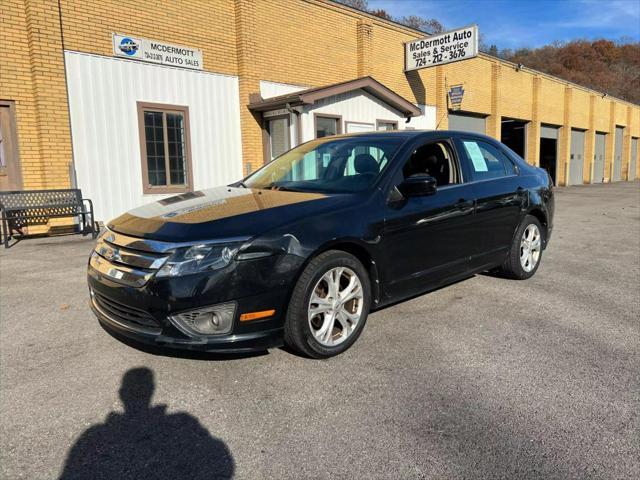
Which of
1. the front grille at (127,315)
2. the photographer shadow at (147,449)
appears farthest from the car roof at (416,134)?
the photographer shadow at (147,449)

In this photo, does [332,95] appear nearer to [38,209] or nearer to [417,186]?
[38,209]

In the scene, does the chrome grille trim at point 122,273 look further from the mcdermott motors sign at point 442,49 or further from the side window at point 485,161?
the mcdermott motors sign at point 442,49

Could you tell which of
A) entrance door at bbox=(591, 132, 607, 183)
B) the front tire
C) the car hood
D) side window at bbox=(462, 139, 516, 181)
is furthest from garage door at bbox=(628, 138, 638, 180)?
the car hood

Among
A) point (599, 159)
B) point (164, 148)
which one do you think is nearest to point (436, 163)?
point (164, 148)

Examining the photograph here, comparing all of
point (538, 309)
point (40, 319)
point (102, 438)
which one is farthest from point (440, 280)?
point (40, 319)

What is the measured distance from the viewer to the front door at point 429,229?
154 inches

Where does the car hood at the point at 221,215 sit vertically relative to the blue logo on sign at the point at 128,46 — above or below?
below

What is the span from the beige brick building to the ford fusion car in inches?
263

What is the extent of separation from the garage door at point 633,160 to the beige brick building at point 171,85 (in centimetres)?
2809

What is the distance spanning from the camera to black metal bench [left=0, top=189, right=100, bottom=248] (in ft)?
28.9

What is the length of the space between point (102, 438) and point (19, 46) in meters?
9.29

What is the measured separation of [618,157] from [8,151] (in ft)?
128

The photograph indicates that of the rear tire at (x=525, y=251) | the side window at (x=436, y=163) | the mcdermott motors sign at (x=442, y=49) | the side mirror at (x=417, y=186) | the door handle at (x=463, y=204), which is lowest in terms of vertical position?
the rear tire at (x=525, y=251)

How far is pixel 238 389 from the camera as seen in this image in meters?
3.13
